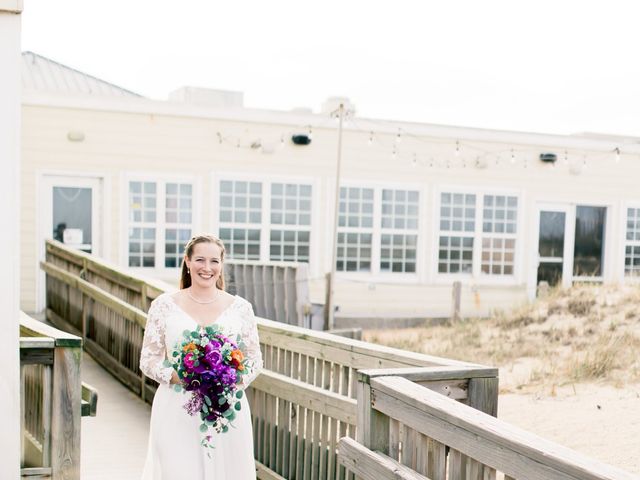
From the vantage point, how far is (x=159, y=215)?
12.9 meters

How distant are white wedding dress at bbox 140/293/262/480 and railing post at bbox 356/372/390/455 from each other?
780 millimetres

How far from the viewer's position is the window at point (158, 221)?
12.7 metres

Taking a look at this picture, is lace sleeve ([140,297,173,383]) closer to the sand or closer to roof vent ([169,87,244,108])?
the sand

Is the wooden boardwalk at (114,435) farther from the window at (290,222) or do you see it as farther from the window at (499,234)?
the window at (499,234)

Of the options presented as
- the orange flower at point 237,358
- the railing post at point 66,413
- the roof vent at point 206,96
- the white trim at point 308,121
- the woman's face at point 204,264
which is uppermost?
the roof vent at point 206,96

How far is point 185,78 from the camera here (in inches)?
594

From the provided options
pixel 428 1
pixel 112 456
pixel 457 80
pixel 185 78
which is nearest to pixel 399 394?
pixel 112 456

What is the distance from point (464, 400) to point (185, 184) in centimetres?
1005

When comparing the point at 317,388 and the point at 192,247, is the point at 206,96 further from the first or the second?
the point at 192,247

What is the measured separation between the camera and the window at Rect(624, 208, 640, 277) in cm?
1614

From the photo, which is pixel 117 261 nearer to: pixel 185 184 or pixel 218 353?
pixel 185 184

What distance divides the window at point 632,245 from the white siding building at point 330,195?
0.04m

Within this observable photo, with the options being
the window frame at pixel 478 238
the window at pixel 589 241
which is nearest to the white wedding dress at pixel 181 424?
the window frame at pixel 478 238

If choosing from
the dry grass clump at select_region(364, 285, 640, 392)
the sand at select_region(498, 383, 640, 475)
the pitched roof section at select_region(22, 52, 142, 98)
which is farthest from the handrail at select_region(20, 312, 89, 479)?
the pitched roof section at select_region(22, 52, 142, 98)
